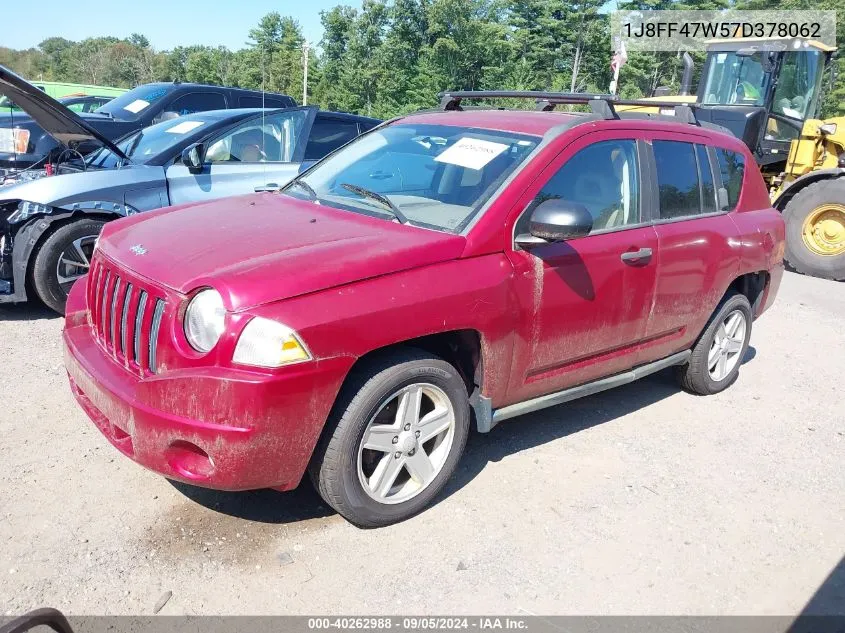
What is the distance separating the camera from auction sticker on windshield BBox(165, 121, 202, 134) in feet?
21.7

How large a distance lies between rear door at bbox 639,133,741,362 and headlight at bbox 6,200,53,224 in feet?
14.6

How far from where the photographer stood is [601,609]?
2826 millimetres

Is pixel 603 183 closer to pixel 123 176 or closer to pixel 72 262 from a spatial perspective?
pixel 123 176

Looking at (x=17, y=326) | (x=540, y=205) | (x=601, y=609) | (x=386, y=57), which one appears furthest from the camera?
(x=386, y=57)

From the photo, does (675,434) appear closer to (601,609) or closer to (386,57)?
(601,609)

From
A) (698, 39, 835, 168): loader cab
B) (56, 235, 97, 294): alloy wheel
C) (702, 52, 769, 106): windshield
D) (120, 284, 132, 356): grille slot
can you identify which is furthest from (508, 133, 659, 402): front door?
(702, 52, 769, 106): windshield

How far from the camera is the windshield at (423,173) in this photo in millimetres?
3512

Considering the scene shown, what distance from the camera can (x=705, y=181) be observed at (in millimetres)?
4629

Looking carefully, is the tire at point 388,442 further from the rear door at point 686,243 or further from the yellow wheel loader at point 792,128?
the yellow wheel loader at point 792,128

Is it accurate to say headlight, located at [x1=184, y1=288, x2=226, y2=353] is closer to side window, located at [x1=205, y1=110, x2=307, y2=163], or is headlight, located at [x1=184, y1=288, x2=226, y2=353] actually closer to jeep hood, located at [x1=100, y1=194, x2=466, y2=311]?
jeep hood, located at [x1=100, y1=194, x2=466, y2=311]

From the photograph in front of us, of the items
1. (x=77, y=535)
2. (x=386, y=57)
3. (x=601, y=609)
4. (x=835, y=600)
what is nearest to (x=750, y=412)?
(x=835, y=600)

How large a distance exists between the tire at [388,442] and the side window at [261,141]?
13.3 feet

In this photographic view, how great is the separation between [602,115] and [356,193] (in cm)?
145

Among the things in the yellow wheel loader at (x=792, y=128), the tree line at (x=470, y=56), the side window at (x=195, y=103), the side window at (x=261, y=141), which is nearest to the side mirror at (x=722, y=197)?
the side window at (x=261, y=141)
